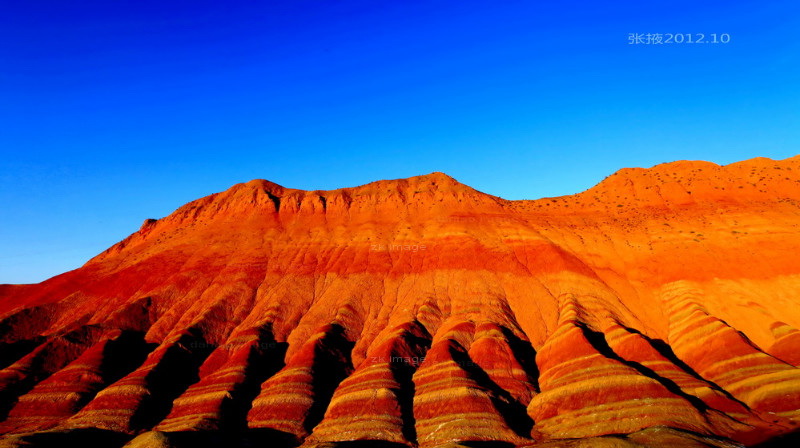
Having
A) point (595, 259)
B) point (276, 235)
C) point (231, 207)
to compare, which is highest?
point (231, 207)

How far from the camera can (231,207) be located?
10900 cm

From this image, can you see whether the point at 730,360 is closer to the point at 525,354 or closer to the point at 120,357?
the point at 525,354

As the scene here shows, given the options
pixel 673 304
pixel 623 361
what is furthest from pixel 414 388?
pixel 673 304

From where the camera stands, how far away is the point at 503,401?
166 feet

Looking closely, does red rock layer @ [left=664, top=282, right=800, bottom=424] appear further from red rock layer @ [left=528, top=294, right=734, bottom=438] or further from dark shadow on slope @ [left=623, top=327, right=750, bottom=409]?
red rock layer @ [left=528, top=294, right=734, bottom=438]

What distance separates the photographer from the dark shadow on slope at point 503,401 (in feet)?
157

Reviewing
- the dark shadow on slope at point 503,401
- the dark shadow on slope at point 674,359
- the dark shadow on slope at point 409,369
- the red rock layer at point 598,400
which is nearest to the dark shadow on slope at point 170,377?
the dark shadow on slope at point 409,369

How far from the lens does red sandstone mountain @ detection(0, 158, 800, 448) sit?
4728cm

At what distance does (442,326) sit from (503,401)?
18364 millimetres

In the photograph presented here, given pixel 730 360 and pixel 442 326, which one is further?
pixel 442 326

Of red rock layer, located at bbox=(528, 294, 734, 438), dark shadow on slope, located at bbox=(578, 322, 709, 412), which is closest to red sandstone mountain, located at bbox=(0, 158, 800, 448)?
red rock layer, located at bbox=(528, 294, 734, 438)

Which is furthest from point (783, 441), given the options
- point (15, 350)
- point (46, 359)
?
point (15, 350)

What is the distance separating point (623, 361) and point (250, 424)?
39.9m

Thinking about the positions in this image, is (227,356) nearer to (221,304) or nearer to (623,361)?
(221,304)
